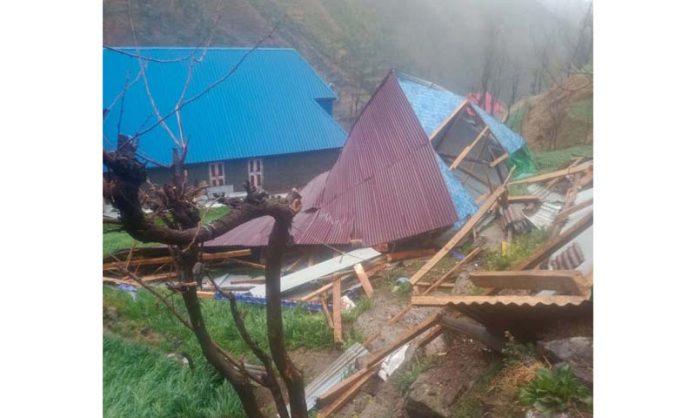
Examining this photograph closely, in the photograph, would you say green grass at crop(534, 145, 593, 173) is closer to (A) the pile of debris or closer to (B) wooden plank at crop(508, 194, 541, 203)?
(A) the pile of debris

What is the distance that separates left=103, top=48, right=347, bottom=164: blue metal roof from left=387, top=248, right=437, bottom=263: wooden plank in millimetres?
678

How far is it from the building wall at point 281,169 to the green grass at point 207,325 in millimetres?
654

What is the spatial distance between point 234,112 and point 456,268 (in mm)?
1471

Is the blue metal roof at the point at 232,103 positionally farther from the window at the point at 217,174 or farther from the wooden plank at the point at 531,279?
the wooden plank at the point at 531,279

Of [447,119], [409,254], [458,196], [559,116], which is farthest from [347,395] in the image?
[559,116]

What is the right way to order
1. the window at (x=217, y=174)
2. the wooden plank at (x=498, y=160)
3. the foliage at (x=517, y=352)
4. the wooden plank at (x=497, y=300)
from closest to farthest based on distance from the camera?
the wooden plank at (x=497, y=300), the foliage at (x=517, y=352), the wooden plank at (x=498, y=160), the window at (x=217, y=174)

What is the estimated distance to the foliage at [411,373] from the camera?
9.73 ft

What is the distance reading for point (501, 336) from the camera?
2.88m

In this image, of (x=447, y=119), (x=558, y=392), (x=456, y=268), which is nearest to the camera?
(x=558, y=392)

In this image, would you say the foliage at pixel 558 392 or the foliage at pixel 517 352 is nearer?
the foliage at pixel 558 392

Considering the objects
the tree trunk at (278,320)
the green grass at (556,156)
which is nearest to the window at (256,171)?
the tree trunk at (278,320)

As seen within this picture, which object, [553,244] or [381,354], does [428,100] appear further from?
[381,354]

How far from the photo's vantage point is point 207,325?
10.3ft

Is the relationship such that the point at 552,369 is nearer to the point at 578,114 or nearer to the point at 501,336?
the point at 501,336
